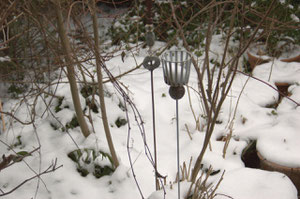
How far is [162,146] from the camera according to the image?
102 inches

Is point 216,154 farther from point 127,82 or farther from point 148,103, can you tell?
point 127,82

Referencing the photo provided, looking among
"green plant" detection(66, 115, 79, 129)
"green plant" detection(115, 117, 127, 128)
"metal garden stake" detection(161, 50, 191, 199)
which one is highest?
"metal garden stake" detection(161, 50, 191, 199)

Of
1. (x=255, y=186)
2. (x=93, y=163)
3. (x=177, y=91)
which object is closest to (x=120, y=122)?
(x=93, y=163)

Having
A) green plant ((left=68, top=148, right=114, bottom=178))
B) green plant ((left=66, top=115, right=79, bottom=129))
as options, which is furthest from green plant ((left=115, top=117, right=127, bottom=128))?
green plant ((left=68, top=148, right=114, bottom=178))

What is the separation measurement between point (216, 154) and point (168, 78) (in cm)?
139

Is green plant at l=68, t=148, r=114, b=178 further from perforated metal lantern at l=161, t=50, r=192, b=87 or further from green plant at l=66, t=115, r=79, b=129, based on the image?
perforated metal lantern at l=161, t=50, r=192, b=87

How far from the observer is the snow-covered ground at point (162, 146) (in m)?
1.97

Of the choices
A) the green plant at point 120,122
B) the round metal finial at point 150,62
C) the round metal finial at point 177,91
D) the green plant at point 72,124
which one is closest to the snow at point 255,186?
the round metal finial at point 177,91

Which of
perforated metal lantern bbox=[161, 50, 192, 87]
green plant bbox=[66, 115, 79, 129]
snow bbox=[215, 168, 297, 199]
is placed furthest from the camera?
green plant bbox=[66, 115, 79, 129]

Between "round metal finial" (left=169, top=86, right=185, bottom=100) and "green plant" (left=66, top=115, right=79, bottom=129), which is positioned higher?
"round metal finial" (left=169, top=86, right=185, bottom=100)

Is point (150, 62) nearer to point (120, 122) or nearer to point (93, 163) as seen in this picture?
point (93, 163)

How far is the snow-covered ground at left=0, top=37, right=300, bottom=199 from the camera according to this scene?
1.97 m

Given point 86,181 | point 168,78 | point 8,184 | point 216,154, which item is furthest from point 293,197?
point 8,184

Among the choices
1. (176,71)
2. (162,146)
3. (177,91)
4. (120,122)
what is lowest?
(162,146)
